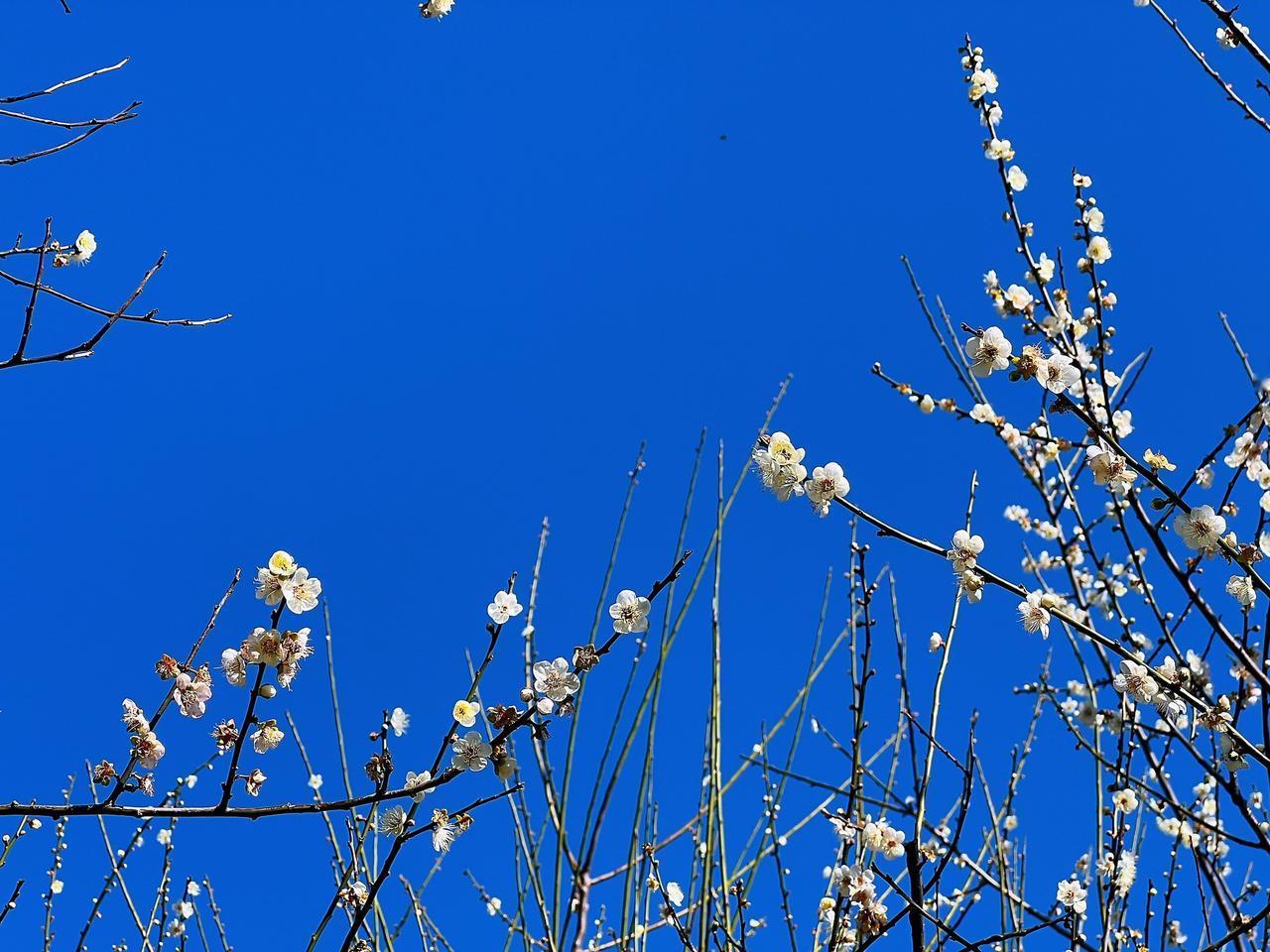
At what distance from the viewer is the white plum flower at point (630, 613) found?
2217 millimetres

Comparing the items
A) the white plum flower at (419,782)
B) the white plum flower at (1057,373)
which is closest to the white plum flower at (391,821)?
the white plum flower at (419,782)

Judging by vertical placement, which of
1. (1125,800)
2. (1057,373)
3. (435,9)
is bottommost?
(1125,800)

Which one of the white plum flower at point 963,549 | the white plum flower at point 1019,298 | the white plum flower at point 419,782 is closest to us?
the white plum flower at point 419,782

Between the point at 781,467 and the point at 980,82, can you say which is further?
the point at 980,82

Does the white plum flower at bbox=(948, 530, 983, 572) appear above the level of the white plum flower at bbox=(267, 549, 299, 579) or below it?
below

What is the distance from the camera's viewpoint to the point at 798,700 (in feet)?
9.52

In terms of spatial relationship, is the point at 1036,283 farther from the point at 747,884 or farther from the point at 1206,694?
the point at 747,884

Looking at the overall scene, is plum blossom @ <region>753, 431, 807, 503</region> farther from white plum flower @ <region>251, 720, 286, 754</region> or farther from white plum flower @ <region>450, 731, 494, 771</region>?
white plum flower @ <region>251, 720, 286, 754</region>

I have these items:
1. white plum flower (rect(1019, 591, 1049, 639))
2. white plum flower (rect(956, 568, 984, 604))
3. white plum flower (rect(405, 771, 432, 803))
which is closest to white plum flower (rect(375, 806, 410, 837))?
white plum flower (rect(405, 771, 432, 803))

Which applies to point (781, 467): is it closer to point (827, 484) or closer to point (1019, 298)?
point (827, 484)

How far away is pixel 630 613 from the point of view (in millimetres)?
2266

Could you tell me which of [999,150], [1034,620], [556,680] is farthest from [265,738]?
[999,150]

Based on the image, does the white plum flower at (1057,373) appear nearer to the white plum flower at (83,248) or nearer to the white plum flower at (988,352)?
the white plum flower at (988,352)

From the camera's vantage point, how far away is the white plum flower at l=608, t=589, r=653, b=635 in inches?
87.3
